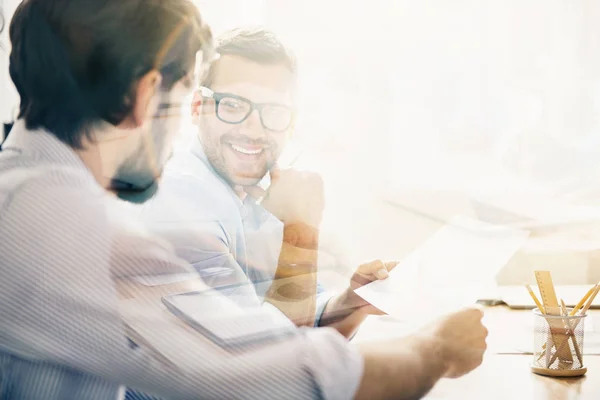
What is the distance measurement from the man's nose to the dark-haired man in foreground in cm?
52

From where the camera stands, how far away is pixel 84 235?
62 cm

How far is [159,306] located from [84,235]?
0.10 m

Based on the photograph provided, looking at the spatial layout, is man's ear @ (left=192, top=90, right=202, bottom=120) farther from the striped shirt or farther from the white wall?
the striped shirt

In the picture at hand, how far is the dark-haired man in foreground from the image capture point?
2.06ft

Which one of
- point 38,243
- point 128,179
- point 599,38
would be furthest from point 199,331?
point 599,38

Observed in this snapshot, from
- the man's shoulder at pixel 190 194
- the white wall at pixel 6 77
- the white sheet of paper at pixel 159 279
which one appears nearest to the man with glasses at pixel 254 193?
the man's shoulder at pixel 190 194

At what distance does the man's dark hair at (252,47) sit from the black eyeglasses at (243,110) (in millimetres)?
38

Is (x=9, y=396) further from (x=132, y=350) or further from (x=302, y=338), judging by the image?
(x=302, y=338)

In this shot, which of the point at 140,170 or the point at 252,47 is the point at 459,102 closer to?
the point at 252,47

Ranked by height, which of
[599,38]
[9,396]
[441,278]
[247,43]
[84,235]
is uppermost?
[599,38]

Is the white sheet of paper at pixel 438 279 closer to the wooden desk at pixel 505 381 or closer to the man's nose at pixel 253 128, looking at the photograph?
the wooden desk at pixel 505 381

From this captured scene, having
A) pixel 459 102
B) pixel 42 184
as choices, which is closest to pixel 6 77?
pixel 42 184

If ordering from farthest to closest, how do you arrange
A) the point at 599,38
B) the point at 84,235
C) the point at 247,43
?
1. the point at 599,38
2. the point at 247,43
3. the point at 84,235

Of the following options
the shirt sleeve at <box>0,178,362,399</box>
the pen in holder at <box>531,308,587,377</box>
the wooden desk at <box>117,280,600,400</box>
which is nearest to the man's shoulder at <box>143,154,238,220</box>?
the wooden desk at <box>117,280,600,400</box>
